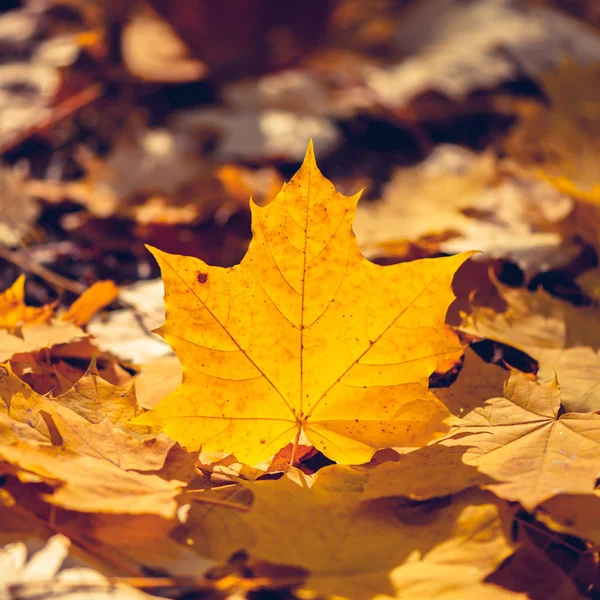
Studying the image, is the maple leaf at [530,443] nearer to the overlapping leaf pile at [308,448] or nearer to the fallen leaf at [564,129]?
the overlapping leaf pile at [308,448]

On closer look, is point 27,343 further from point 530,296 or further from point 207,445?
point 530,296

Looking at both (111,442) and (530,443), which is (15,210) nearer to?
(111,442)

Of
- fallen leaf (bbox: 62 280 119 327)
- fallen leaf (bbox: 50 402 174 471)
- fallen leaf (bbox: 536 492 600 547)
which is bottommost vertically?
fallen leaf (bbox: 62 280 119 327)

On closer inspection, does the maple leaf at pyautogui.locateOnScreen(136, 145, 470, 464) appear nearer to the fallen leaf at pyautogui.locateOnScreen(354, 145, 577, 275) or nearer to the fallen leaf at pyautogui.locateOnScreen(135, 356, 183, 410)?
the fallen leaf at pyautogui.locateOnScreen(135, 356, 183, 410)

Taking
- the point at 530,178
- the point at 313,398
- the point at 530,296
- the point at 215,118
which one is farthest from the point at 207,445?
the point at 215,118

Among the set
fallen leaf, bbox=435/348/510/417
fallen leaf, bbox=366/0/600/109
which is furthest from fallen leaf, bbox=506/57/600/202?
fallen leaf, bbox=435/348/510/417
